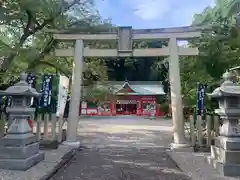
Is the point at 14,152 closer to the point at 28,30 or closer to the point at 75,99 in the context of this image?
the point at 75,99

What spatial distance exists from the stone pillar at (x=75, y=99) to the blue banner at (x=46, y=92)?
918 mm

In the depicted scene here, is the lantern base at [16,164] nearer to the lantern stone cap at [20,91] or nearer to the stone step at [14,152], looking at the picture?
the stone step at [14,152]

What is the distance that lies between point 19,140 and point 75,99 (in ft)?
10.4

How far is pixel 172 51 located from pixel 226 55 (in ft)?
6.75

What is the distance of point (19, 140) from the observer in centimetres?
551

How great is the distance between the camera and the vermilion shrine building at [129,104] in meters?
30.4

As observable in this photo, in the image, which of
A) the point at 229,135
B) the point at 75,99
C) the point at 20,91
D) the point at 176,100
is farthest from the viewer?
the point at 75,99

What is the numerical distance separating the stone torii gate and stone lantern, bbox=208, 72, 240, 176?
7.84 ft

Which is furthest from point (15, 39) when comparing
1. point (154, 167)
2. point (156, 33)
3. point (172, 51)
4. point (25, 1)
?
point (154, 167)

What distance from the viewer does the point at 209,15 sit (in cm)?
993

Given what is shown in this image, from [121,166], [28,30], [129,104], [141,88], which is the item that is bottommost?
[121,166]

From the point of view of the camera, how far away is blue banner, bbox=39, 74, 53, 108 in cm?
879

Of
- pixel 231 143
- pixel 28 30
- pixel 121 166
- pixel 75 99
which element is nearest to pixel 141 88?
pixel 75 99

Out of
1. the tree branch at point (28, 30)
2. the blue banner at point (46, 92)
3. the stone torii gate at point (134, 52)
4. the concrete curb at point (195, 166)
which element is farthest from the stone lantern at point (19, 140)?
the concrete curb at point (195, 166)
